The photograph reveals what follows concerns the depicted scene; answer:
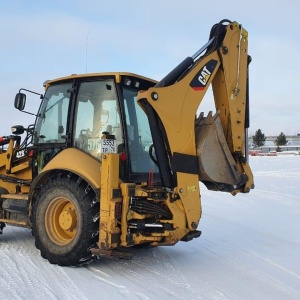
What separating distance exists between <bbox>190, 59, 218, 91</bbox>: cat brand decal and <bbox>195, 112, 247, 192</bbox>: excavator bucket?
0.39 m

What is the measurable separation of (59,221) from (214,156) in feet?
6.54

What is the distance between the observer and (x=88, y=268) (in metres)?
4.73

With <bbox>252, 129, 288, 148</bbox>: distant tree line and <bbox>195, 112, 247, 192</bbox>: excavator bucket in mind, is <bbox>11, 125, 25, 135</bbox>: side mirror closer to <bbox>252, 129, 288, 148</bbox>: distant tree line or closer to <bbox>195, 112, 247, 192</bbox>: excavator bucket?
<bbox>195, 112, 247, 192</bbox>: excavator bucket

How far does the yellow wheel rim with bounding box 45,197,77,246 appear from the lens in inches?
189

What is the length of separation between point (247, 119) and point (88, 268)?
2.74m

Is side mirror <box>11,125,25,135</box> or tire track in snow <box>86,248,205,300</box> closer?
tire track in snow <box>86,248,205,300</box>

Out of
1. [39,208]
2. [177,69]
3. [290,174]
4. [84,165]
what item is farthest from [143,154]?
[290,174]

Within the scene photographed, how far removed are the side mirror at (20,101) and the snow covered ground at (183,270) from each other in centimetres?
193

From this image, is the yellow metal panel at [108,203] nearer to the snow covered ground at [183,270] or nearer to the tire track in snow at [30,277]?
the snow covered ground at [183,270]

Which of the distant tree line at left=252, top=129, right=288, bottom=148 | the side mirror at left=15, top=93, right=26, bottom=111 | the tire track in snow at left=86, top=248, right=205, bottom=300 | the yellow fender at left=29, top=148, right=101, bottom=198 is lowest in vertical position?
the tire track in snow at left=86, top=248, right=205, bottom=300

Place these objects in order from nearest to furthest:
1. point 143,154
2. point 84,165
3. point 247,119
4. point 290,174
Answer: point 84,165 → point 143,154 → point 247,119 → point 290,174

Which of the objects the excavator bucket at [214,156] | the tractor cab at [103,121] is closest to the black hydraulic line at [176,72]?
the tractor cab at [103,121]

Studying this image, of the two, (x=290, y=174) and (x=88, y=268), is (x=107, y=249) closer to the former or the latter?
(x=88, y=268)

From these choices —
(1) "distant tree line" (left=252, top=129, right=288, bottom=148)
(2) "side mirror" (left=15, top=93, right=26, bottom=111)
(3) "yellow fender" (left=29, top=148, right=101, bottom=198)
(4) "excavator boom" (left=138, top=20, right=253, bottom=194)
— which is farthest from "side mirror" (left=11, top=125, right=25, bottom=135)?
(1) "distant tree line" (left=252, top=129, right=288, bottom=148)
